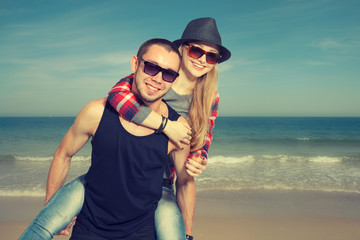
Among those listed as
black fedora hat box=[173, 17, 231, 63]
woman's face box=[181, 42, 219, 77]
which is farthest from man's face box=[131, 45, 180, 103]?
black fedora hat box=[173, 17, 231, 63]

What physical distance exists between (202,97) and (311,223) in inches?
179

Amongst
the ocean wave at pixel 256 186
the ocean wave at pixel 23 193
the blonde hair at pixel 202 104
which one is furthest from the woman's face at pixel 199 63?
the ocean wave at pixel 23 193

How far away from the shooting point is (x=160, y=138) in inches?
92.9

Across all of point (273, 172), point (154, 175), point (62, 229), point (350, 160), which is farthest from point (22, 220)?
point (350, 160)

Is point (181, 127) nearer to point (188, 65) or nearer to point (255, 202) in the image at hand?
point (188, 65)

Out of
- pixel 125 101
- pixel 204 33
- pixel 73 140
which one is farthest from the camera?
pixel 204 33

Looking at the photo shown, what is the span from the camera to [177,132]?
234 centimetres

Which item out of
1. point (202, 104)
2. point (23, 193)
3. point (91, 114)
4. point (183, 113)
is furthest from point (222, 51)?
point (23, 193)

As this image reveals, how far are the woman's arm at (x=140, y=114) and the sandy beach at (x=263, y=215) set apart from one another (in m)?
3.81

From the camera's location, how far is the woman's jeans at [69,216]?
2041mm

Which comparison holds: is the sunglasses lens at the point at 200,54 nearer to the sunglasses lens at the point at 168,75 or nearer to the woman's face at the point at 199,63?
the woman's face at the point at 199,63

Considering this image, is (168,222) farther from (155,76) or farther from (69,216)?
(155,76)

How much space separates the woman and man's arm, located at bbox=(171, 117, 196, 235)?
11cm

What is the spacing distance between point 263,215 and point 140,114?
209 inches
